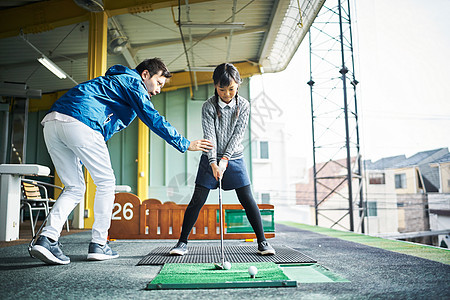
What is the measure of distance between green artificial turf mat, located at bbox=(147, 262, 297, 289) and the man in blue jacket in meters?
0.58

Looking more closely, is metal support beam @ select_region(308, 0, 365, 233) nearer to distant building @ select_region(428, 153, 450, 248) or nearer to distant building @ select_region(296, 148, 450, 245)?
distant building @ select_region(296, 148, 450, 245)

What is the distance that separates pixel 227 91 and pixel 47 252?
1.32 m

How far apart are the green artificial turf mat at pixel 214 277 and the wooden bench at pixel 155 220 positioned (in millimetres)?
1365

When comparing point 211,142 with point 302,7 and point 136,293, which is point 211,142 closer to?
point 136,293

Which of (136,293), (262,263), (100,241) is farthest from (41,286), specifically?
(262,263)

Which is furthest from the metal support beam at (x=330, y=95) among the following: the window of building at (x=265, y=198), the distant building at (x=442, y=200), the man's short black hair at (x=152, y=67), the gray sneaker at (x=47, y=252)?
the window of building at (x=265, y=198)

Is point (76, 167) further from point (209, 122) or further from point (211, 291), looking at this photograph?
point (211, 291)

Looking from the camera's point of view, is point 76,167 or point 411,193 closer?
point 76,167

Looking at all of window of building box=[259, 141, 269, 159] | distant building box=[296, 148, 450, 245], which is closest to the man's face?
distant building box=[296, 148, 450, 245]

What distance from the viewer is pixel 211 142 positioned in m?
2.15

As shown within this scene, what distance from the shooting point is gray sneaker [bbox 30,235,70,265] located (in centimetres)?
176

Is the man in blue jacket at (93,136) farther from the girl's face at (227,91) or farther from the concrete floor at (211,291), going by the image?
the girl's face at (227,91)

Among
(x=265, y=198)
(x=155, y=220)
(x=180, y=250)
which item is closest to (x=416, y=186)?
(x=155, y=220)

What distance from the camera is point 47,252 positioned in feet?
5.87
